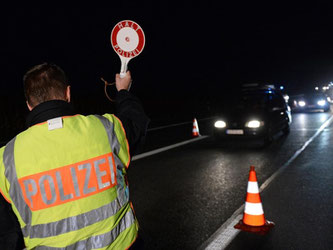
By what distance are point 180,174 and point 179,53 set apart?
73727 mm

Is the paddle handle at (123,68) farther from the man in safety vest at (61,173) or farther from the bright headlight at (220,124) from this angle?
the bright headlight at (220,124)

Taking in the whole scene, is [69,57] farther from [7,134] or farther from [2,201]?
[2,201]

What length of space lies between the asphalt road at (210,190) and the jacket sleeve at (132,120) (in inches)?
57.4

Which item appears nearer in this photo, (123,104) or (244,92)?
(123,104)

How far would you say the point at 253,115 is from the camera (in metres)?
11.7

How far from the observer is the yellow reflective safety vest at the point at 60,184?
1759mm

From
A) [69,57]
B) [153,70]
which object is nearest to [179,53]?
[153,70]

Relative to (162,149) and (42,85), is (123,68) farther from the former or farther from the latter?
(162,149)

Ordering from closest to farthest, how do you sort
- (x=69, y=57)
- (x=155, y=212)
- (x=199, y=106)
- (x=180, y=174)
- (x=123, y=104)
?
1. (x=123, y=104)
2. (x=155, y=212)
3. (x=180, y=174)
4. (x=199, y=106)
5. (x=69, y=57)

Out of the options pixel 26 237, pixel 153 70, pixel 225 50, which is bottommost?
pixel 26 237

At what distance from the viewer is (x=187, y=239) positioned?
4277mm

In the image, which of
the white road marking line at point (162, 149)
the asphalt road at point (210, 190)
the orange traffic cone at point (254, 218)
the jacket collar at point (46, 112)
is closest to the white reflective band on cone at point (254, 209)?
the orange traffic cone at point (254, 218)

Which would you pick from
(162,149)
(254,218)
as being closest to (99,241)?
(254,218)

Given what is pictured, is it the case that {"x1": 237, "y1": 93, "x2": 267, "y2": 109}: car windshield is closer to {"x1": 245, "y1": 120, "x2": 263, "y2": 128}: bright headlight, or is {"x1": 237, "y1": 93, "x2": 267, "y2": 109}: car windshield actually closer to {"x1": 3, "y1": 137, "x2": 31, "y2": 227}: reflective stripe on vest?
{"x1": 245, "y1": 120, "x2": 263, "y2": 128}: bright headlight
